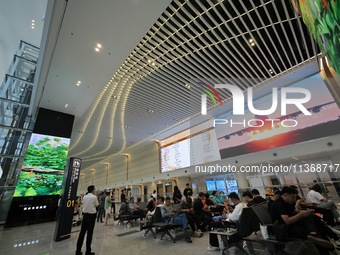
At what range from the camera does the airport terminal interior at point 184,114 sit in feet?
12.0

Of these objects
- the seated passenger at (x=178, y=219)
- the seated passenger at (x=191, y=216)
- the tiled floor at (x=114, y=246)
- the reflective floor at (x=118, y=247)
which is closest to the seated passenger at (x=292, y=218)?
the reflective floor at (x=118, y=247)

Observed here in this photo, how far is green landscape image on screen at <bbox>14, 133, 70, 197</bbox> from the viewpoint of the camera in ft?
22.5

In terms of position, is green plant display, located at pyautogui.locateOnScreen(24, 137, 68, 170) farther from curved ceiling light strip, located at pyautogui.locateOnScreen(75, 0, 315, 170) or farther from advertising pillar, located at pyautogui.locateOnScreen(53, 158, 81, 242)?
curved ceiling light strip, located at pyautogui.locateOnScreen(75, 0, 315, 170)

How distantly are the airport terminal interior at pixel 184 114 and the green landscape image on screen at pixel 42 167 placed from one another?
0.04 m

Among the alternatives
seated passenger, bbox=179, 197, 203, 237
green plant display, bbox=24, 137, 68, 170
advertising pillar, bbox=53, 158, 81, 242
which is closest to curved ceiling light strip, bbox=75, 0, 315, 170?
advertising pillar, bbox=53, 158, 81, 242

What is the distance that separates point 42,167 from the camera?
723 cm

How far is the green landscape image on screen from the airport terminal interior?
0.04m

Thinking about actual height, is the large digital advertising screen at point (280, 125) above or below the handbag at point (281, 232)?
above

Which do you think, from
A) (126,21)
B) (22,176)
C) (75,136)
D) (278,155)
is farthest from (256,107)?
(75,136)

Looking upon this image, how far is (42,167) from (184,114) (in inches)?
303

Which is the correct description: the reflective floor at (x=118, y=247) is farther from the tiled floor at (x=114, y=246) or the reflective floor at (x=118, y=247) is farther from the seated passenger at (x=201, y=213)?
the seated passenger at (x=201, y=213)

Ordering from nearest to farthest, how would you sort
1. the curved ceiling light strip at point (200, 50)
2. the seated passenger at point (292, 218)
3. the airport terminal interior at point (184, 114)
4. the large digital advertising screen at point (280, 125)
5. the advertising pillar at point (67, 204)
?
the seated passenger at point (292, 218) → the airport terminal interior at point (184, 114) → the curved ceiling light strip at point (200, 50) → the advertising pillar at point (67, 204) → the large digital advertising screen at point (280, 125)

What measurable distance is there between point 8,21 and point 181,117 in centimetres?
895

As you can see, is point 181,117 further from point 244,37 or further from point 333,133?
point 333,133
